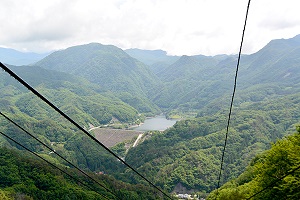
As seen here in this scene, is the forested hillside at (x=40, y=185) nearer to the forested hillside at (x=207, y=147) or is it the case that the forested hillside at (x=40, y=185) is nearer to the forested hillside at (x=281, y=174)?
the forested hillside at (x=207, y=147)

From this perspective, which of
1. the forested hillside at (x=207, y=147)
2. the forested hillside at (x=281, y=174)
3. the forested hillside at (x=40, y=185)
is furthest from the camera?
the forested hillside at (x=207, y=147)

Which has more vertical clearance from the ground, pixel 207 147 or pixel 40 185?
pixel 40 185

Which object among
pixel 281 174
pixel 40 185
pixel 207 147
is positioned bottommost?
pixel 207 147

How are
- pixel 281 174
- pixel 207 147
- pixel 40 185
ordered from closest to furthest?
pixel 281 174, pixel 40 185, pixel 207 147

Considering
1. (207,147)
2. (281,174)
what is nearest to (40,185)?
(281,174)

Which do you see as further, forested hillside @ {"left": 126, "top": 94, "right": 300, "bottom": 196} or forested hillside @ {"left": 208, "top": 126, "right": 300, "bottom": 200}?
forested hillside @ {"left": 126, "top": 94, "right": 300, "bottom": 196}

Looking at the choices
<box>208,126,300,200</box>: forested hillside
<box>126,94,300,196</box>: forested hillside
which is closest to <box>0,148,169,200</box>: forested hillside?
<box>126,94,300,196</box>: forested hillside

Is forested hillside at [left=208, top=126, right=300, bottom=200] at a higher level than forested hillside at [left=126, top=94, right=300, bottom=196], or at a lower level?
higher

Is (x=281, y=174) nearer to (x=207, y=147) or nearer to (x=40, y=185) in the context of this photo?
(x=40, y=185)

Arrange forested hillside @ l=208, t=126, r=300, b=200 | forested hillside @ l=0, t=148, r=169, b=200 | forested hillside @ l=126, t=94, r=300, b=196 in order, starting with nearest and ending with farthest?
forested hillside @ l=208, t=126, r=300, b=200
forested hillside @ l=0, t=148, r=169, b=200
forested hillside @ l=126, t=94, r=300, b=196

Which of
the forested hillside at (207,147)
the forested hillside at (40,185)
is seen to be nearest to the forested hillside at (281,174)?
the forested hillside at (40,185)

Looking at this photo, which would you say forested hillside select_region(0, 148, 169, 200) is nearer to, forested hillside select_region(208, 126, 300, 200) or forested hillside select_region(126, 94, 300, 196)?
forested hillside select_region(126, 94, 300, 196)
